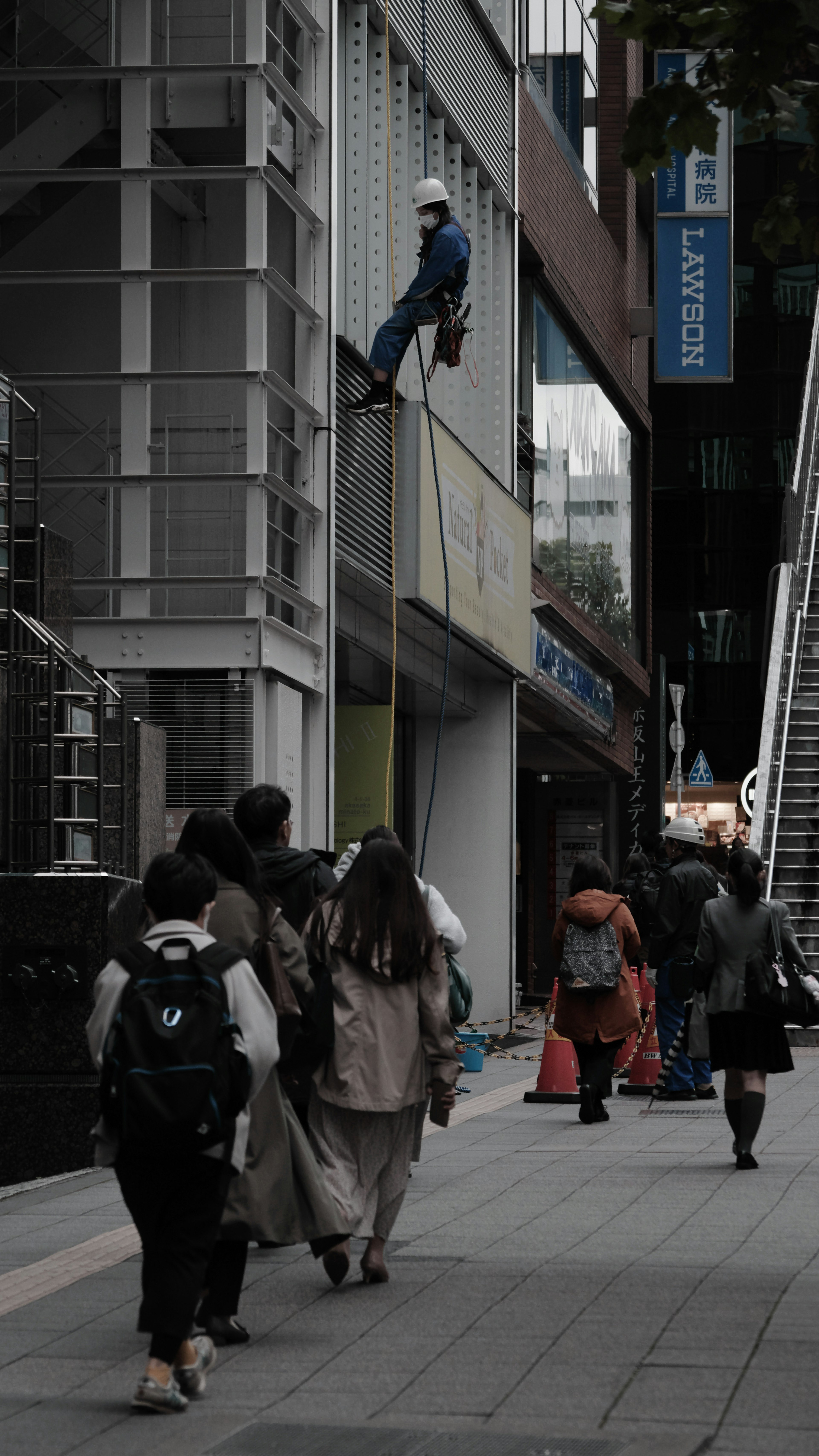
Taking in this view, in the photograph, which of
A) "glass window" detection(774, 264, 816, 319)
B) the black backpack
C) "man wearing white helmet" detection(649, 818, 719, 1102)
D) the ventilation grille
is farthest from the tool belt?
"glass window" detection(774, 264, 816, 319)

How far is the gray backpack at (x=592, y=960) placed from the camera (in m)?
12.5

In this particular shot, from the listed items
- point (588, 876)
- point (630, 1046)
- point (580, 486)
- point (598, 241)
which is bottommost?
point (630, 1046)

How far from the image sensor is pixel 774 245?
6410 millimetres

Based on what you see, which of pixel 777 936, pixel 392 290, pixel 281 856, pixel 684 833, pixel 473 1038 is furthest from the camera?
pixel 473 1038

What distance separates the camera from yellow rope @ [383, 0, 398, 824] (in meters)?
16.8

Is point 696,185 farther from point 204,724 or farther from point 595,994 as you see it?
point 595,994

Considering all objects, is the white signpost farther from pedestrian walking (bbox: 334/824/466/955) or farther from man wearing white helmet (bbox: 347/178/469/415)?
pedestrian walking (bbox: 334/824/466/955)

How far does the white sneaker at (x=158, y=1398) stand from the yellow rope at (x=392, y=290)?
1096 centimetres

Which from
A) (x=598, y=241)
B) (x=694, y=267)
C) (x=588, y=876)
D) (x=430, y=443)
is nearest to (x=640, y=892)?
(x=588, y=876)

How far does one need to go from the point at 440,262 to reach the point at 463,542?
4111mm

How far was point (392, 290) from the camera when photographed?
17000 mm

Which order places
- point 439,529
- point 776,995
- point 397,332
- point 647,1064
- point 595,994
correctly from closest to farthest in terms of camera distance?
point 776,995 < point 595,994 < point 647,1064 < point 397,332 < point 439,529

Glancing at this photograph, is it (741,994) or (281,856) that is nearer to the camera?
(281,856)

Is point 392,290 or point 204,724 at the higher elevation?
point 392,290
